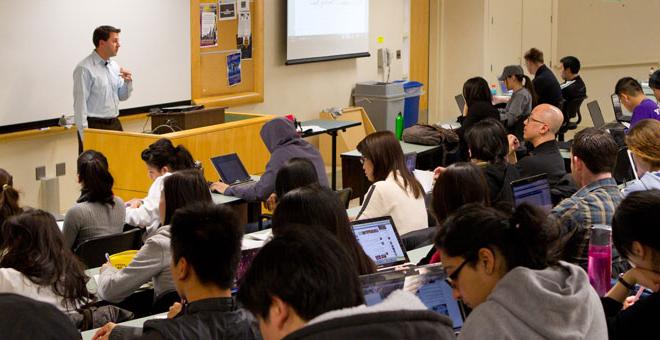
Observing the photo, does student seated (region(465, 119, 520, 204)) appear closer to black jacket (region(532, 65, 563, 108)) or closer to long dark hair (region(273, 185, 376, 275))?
long dark hair (region(273, 185, 376, 275))

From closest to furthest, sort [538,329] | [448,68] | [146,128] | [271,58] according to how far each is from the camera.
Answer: [538,329] → [146,128] → [271,58] → [448,68]

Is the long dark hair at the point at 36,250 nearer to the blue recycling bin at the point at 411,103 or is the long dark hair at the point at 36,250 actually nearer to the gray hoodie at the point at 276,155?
the gray hoodie at the point at 276,155

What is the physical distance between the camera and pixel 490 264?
7.28 ft

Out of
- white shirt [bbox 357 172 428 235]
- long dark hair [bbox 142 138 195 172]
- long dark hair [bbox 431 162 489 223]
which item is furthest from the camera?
long dark hair [bbox 142 138 195 172]

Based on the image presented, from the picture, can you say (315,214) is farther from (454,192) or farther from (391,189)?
(391,189)

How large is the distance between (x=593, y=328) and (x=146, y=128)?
6.88 m

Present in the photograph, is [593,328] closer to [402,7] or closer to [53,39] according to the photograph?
[53,39]

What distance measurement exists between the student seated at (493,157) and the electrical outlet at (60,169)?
3.90m

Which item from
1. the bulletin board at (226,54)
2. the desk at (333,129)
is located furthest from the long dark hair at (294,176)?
the bulletin board at (226,54)

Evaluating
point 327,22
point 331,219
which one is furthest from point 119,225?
point 327,22

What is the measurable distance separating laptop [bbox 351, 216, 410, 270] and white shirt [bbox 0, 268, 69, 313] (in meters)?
1.28

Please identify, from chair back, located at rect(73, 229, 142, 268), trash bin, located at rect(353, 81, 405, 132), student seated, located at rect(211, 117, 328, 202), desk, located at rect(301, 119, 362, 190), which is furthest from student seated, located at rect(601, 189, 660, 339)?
trash bin, located at rect(353, 81, 405, 132)

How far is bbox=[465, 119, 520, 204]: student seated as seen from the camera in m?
5.32

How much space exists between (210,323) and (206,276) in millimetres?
130
